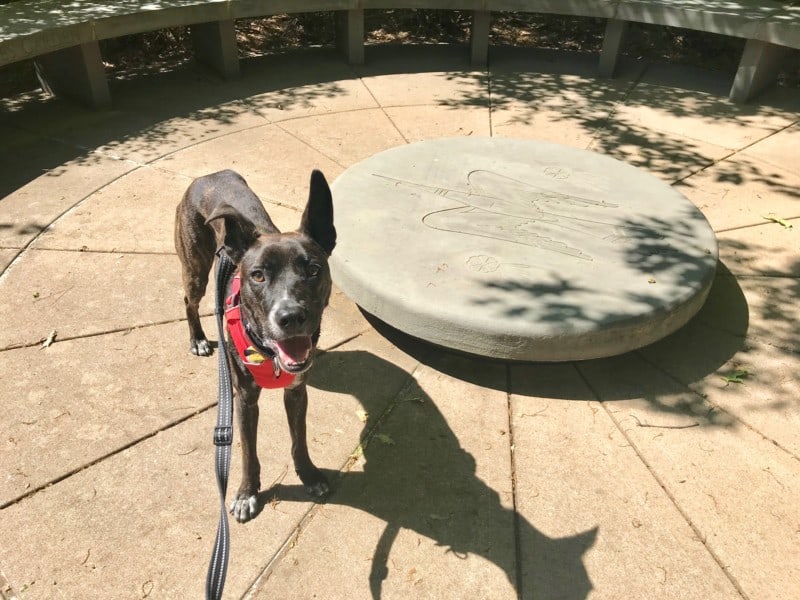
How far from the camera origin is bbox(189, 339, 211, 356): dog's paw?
15.8 ft

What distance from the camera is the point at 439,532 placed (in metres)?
3.63

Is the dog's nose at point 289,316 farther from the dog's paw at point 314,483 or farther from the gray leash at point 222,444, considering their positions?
the dog's paw at point 314,483

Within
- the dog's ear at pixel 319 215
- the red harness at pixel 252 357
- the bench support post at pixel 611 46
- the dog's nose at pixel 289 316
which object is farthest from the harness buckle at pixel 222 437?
the bench support post at pixel 611 46

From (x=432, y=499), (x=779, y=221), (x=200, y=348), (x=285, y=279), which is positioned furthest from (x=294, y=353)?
(x=779, y=221)

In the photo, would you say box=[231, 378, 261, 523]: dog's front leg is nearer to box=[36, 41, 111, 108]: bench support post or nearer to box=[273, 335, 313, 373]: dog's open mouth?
box=[273, 335, 313, 373]: dog's open mouth

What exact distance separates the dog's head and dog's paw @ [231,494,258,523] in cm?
109

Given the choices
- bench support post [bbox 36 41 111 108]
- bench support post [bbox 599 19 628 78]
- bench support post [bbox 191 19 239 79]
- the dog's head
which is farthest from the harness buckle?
bench support post [bbox 599 19 628 78]

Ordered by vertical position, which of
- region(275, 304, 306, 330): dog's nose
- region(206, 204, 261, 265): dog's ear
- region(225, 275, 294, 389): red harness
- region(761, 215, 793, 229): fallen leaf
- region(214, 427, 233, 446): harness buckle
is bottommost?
region(761, 215, 793, 229): fallen leaf

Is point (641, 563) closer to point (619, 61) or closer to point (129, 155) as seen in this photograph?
point (129, 155)

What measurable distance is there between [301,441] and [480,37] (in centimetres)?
817

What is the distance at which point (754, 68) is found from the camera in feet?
28.5

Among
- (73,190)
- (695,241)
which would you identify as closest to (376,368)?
(695,241)

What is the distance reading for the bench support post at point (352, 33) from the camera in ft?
32.0

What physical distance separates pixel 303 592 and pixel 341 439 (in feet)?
3.47
